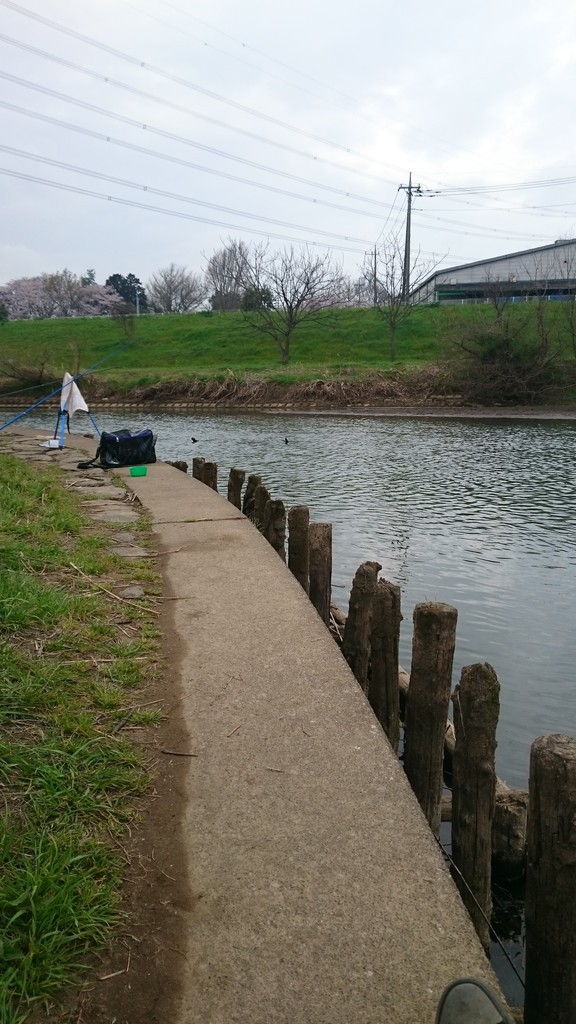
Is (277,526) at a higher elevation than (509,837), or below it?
higher

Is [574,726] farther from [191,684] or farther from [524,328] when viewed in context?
[524,328]

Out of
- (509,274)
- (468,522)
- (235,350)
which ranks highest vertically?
(509,274)

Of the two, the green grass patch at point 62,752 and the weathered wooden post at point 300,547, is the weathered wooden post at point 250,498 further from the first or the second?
the green grass patch at point 62,752

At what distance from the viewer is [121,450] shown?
41.7 feet

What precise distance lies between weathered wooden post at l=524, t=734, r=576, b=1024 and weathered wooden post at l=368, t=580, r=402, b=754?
66.3 inches

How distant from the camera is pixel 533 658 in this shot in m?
6.64

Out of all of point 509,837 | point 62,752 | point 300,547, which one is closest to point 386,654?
point 509,837

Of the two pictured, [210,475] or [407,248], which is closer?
[210,475]

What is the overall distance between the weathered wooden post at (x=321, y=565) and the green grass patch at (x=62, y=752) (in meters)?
1.33

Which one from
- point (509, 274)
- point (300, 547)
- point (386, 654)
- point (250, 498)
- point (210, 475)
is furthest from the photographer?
point (509, 274)

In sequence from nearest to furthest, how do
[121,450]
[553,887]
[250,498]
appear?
[553,887] < [250,498] < [121,450]

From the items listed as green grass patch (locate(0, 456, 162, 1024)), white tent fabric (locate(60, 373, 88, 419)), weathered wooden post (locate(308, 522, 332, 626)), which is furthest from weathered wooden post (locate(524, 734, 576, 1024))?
white tent fabric (locate(60, 373, 88, 419))

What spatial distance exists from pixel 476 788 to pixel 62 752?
70.1 inches

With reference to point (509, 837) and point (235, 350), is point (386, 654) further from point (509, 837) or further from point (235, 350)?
point (235, 350)
